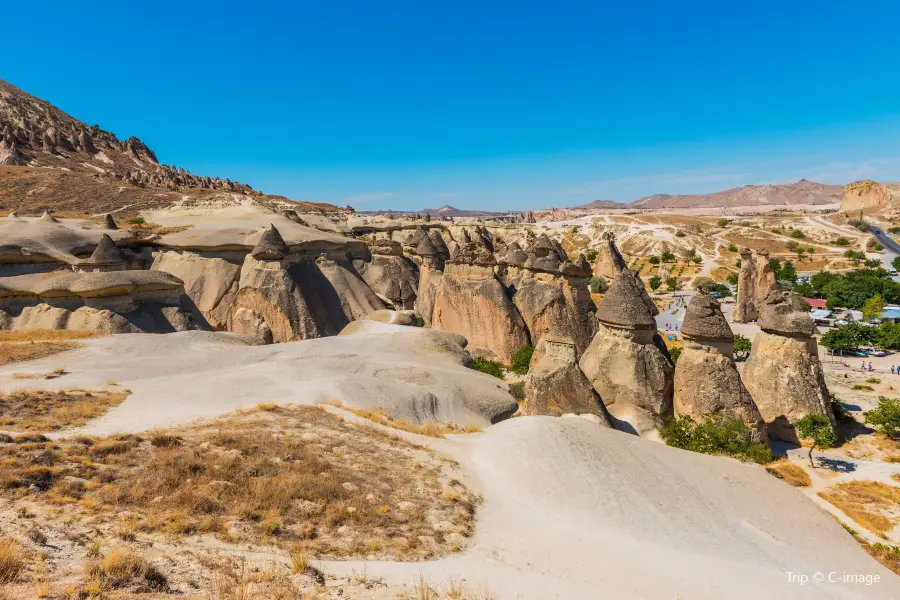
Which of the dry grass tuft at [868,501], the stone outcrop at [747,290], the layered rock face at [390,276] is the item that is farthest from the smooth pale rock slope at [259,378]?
the stone outcrop at [747,290]

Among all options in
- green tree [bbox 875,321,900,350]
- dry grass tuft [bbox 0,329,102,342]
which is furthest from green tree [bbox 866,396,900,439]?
dry grass tuft [bbox 0,329,102,342]

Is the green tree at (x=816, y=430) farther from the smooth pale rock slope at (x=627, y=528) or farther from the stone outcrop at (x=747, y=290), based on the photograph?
the stone outcrop at (x=747, y=290)

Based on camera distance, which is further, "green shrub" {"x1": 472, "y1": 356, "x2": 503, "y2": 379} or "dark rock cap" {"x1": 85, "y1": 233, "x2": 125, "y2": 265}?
"dark rock cap" {"x1": 85, "y1": 233, "x2": 125, "y2": 265}

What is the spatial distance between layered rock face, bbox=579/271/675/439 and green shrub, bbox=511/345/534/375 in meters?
4.90

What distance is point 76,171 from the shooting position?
48.0 meters

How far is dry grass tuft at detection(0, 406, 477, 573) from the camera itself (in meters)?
4.79

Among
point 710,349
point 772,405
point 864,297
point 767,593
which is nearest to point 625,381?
point 710,349

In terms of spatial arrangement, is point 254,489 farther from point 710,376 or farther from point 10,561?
point 710,376

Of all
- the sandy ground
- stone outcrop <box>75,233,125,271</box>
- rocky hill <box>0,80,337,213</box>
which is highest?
rocky hill <box>0,80,337,213</box>

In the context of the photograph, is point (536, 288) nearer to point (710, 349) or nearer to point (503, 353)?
point (503, 353)

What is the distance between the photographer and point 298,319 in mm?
17688

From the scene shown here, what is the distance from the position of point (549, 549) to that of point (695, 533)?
2.47m

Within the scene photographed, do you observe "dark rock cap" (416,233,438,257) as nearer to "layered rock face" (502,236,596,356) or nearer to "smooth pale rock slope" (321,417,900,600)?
"layered rock face" (502,236,596,356)

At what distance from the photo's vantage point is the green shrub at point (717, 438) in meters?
9.83
